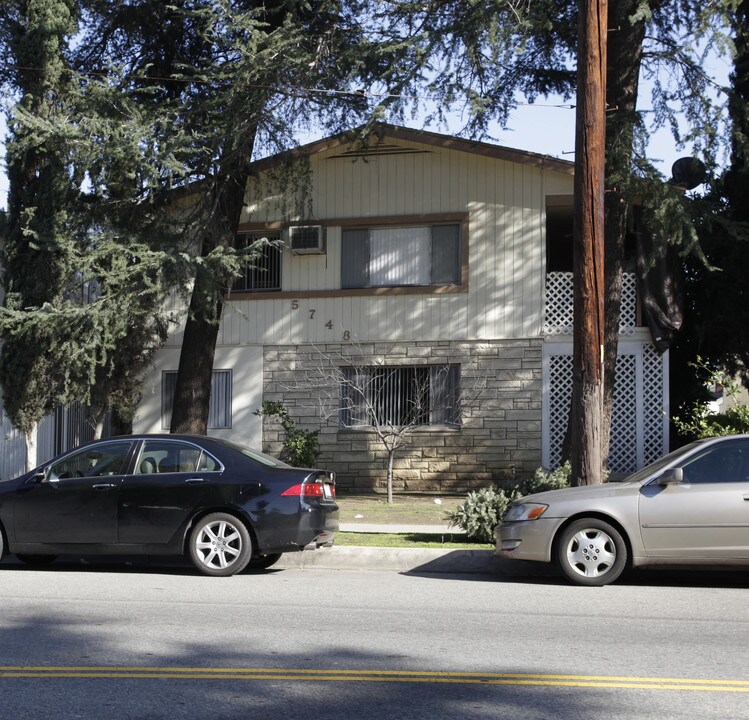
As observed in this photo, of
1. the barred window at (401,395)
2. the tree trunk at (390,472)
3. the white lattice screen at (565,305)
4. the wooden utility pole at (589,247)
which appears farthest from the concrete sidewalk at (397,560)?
the white lattice screen at (565,305)

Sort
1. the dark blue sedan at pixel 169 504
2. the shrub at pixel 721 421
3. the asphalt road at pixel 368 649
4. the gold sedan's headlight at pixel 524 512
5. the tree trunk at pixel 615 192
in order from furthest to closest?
the shrub at pixel 721 421
the tree trunk at pixel 615 192
the dark blue sedan at pixel 169 504
the gold sedan's headlight at pixel 524 512
the asphalt road at pixel 368 649

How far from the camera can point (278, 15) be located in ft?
58.6

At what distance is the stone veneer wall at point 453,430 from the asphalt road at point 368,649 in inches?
325

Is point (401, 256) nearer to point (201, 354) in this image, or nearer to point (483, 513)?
point (201, 354)

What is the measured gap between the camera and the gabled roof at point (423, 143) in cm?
1870

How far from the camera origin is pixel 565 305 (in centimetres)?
1919

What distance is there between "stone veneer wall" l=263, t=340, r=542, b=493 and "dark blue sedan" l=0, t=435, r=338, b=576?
799cm

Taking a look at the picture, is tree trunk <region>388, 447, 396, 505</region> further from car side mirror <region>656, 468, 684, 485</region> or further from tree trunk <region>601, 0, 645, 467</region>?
car side mirror <region>656, 468, 684, 485</region>

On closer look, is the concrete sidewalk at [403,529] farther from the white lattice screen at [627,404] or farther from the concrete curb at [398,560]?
the white lattice screen at [627,404]

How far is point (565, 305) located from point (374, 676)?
1374 centimetres

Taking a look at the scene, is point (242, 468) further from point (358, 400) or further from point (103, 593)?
point (358, 400)

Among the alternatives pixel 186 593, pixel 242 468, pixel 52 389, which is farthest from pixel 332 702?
pixel 52 389

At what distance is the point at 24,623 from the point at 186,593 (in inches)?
74.6

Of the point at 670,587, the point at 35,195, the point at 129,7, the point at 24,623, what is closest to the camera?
the point at 24,623
